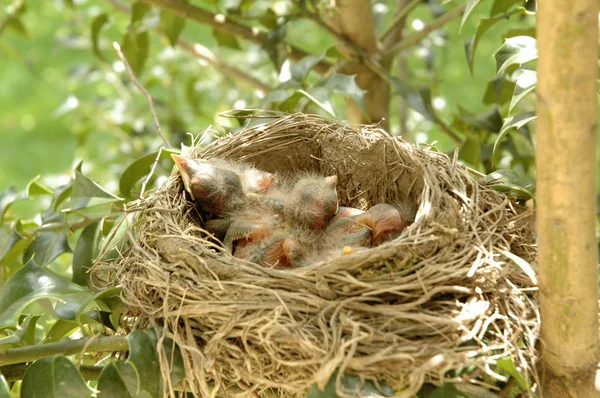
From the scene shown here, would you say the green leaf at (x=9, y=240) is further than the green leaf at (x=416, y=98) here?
No

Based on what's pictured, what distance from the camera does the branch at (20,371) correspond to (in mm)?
1071

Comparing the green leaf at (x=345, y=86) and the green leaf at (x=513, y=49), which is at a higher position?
the green leaf at (x=513, y=49)

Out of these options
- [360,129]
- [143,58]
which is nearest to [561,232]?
[360,129]

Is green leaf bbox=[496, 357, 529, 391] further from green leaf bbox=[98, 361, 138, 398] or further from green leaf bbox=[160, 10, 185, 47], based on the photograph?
green leaf bbox=[160, 10, 185, 47]

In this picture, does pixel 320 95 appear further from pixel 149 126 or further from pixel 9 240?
pixel 149 126

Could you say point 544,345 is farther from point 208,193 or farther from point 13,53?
point 13,53

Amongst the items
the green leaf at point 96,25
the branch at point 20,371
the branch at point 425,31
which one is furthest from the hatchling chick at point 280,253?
the green leaf at point 96,25

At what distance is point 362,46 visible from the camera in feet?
5.94

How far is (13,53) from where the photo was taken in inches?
90.7

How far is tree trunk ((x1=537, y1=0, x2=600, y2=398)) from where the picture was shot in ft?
2.43

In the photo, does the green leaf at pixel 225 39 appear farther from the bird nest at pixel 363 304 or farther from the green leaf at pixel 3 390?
the green leaf at pixel 3 390

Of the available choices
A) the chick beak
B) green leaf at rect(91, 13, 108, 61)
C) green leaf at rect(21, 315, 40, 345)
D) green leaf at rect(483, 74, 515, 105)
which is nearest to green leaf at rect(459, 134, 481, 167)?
green leaf at rect(483, 74, 515, 105)

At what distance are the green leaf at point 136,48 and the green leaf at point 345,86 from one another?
0.72m

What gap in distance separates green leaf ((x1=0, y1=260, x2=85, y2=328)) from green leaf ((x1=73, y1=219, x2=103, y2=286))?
0.15m
